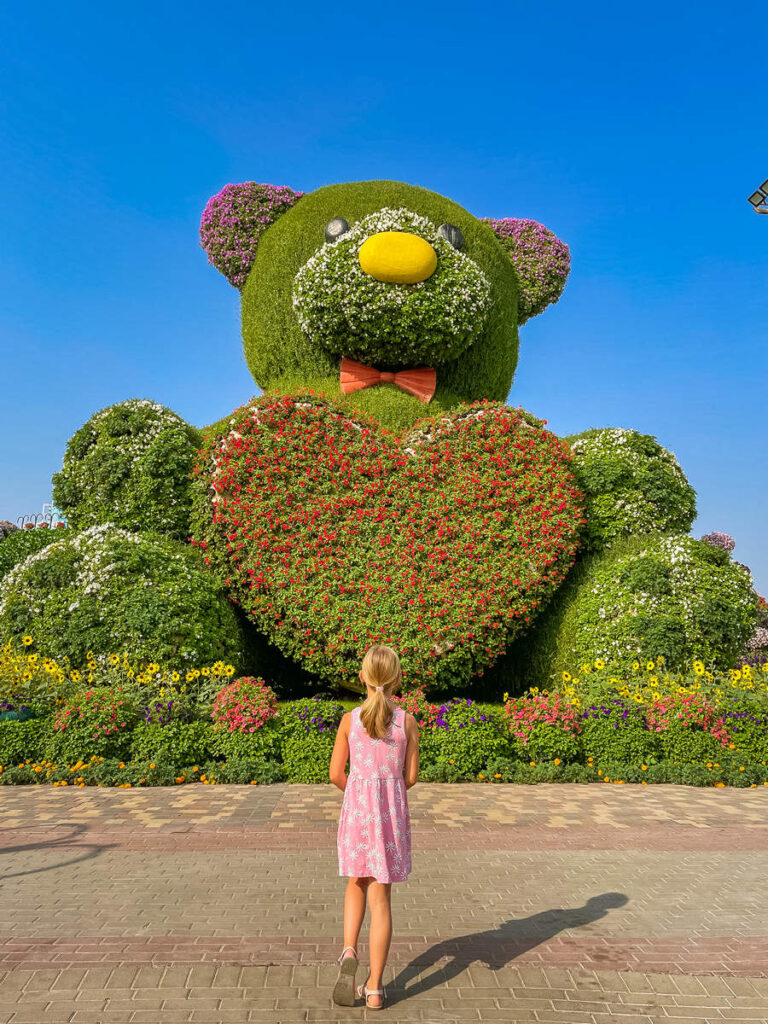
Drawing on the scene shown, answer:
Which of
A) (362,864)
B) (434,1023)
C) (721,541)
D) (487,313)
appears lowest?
Result: (434,1023)

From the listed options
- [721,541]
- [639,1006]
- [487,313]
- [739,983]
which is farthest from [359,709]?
A: [721,541]

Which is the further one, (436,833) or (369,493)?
(369,493)

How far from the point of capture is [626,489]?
30.4 feet

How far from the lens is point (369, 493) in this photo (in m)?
8.49

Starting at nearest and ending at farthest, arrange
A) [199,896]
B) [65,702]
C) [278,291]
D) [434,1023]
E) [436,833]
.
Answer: [434,1023]
[199,896]
[436,833]
[65,702]
[278,291]

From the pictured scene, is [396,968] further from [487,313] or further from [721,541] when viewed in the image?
[721,541]

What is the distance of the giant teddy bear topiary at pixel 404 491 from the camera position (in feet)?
26.8

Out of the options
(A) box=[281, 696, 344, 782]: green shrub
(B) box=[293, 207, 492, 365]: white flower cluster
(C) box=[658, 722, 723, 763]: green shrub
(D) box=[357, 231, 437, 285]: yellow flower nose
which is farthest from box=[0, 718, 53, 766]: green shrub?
(D) box=[357, 231, 437, 285]: yellow flower nose

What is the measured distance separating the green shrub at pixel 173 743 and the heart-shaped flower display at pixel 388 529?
1.57 meters

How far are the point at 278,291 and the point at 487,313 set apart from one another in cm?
293

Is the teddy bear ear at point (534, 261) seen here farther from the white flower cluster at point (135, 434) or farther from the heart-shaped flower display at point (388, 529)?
the white flower cluster at point (135, 434)

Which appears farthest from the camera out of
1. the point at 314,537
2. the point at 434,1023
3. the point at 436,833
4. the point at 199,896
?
the point at 314,537

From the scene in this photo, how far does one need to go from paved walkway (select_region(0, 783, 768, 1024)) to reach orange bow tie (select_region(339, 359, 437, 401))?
555cm

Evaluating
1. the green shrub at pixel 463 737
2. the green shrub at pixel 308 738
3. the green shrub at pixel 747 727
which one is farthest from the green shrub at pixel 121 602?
the green shrub at pixel 747 727
